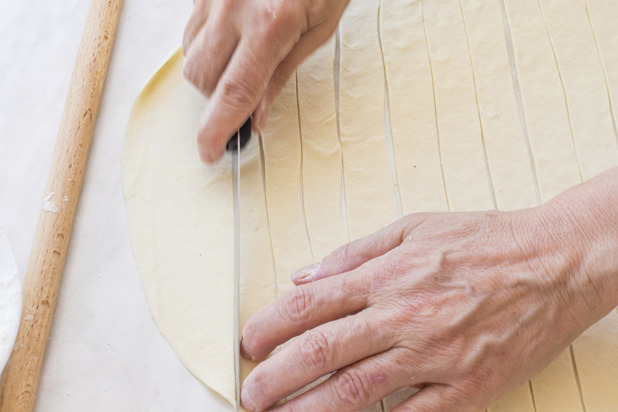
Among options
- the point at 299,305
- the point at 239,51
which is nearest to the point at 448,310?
the point at 299,305

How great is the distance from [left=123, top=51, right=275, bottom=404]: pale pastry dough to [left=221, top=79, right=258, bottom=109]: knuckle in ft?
0.59

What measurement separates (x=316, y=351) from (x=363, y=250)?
23 cm

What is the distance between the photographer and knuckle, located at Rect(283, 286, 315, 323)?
41.4 inches

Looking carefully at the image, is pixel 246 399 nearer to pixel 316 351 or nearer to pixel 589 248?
pixel 316 351

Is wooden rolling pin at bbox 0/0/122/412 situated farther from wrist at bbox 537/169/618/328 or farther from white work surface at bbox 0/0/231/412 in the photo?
wrist at bbox 537/169/618/328

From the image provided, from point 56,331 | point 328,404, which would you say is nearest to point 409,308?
point 328,404

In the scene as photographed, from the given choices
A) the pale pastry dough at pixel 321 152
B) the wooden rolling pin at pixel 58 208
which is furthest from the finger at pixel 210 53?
the wooden rolling pin at pixel 58 208

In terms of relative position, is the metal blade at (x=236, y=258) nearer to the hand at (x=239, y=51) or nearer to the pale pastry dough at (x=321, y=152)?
the hand at (x=239, y=51)

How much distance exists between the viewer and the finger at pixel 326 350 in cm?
99

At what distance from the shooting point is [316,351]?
39.2 inches

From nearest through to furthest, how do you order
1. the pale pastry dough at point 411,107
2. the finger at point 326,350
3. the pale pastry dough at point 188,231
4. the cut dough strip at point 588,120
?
the finger at point 326,350
the cut dough strip at point 588,120
the pale pastry dough at point 188,231
the pale pastry dough at point 411,107

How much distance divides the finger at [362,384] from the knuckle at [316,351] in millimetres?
43

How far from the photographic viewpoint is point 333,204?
133 centimetres

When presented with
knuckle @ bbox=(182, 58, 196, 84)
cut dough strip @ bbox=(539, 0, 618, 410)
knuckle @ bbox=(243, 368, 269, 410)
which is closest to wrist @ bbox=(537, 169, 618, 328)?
cut dough strip @ bbox=(539, 0, 618, 410)
